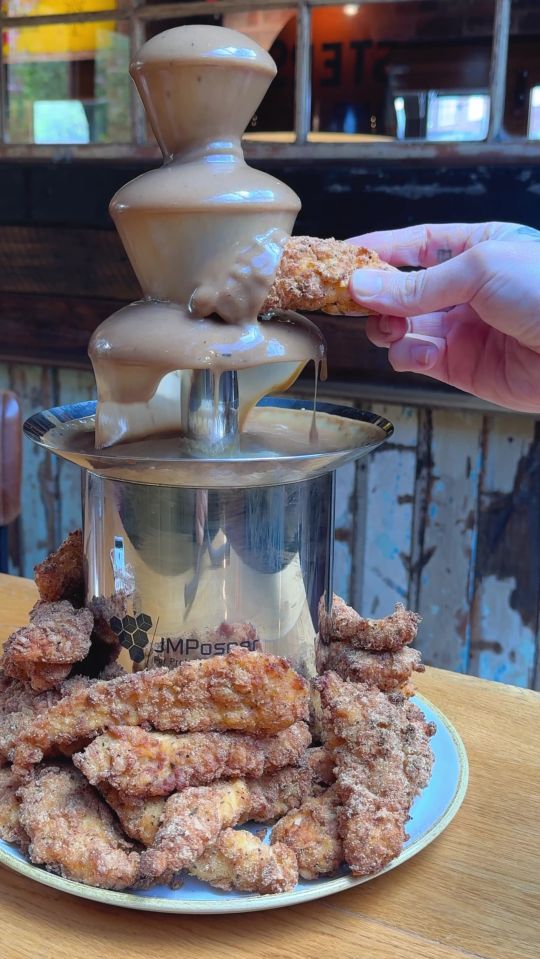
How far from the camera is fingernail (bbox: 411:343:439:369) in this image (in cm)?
130

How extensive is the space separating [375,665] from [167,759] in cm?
26

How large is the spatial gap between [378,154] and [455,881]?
1590 mm

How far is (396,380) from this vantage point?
2.05 m

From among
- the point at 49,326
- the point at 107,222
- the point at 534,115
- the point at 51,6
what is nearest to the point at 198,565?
the point at 534,115

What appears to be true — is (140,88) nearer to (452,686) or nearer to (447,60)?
(452,686)

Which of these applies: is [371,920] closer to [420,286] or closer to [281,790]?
[281,790]

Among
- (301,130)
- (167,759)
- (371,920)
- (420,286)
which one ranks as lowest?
(371,920)

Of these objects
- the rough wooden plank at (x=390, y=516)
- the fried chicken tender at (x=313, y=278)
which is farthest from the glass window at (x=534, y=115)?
the fried chicken tender at (x=313, y=278)

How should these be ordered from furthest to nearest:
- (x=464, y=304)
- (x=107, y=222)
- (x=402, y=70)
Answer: (x=107, y=222), (x=402, y=70), (x=464, y=304)

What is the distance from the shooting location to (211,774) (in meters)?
0.81

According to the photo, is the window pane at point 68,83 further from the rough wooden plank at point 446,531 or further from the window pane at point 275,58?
the rough wooden plank at point 446,531

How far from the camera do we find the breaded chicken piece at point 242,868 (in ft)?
2.46

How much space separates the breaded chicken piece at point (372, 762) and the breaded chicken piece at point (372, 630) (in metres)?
0.06

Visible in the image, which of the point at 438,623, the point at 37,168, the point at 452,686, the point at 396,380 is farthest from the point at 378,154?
the point at 452,686
